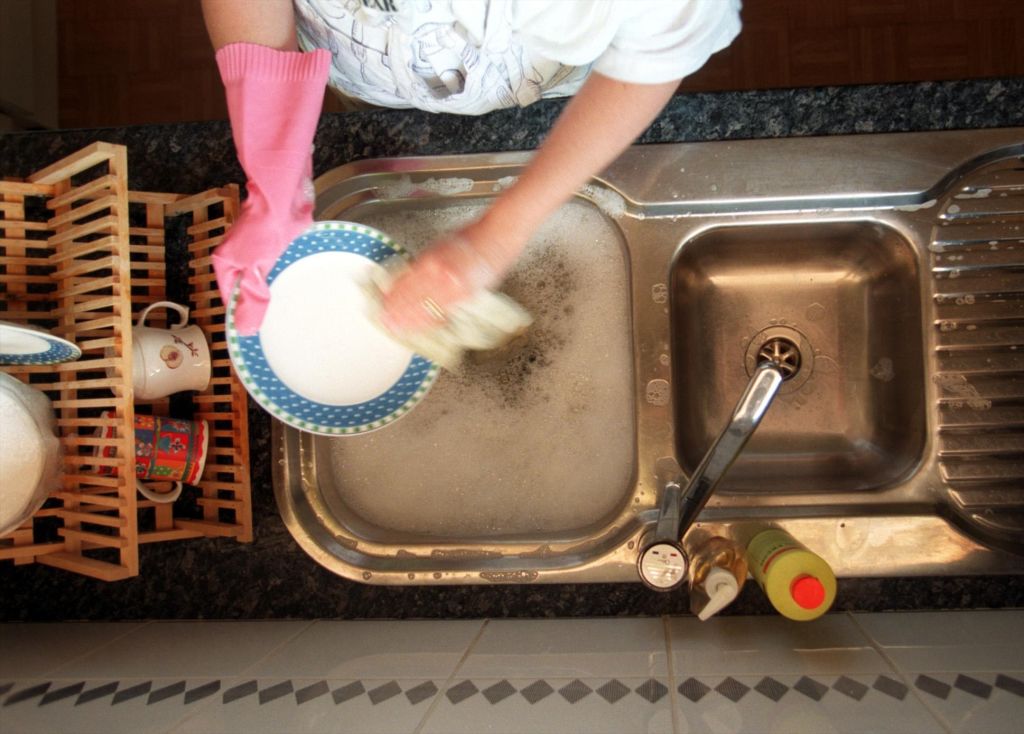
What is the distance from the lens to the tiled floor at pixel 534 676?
71cm

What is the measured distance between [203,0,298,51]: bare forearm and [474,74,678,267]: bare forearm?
25 centimetres

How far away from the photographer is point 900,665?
0.77 m

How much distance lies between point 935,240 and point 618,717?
68cm

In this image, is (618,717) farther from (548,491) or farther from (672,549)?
(548,491)

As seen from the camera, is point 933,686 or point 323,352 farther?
point 323,352

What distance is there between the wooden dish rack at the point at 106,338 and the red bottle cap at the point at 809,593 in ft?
2.09

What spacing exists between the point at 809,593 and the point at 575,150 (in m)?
0.51

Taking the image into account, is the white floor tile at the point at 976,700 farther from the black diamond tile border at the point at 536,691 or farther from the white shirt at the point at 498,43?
the white shirt at the point at 498,43

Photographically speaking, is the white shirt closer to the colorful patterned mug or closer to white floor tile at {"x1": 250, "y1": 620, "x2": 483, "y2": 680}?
the colorful patterned mug

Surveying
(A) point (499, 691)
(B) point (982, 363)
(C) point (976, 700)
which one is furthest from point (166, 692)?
(B) point (982, 363)

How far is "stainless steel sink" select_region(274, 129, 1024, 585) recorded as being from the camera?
3.01ft

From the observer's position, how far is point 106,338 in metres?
0.79

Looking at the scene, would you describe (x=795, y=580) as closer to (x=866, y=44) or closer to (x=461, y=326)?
(x=461, y=326)

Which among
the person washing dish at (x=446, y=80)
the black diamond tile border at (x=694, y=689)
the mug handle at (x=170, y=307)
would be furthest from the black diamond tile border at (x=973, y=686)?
the mug handle at (x=170, y=307)
